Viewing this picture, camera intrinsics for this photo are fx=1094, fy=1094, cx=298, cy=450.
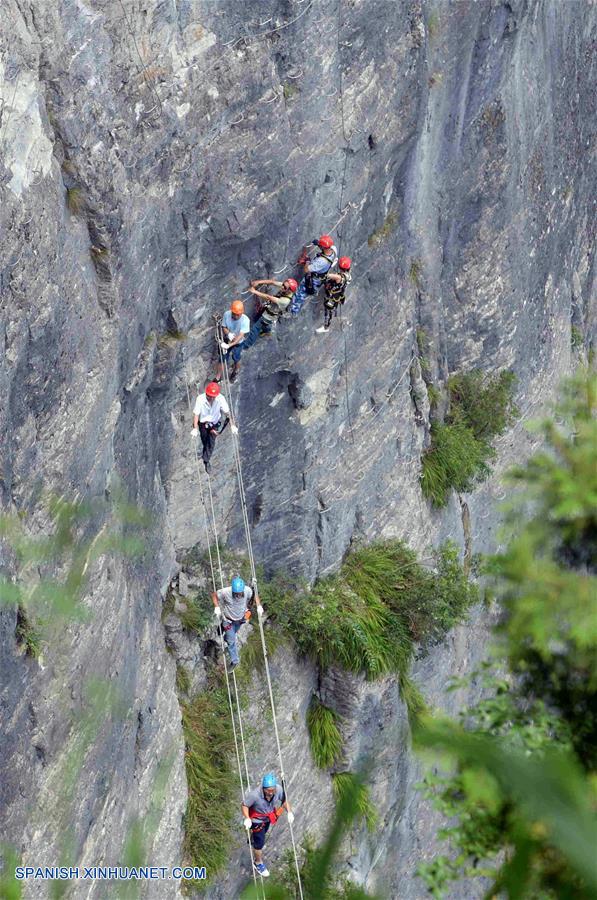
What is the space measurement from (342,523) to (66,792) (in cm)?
769

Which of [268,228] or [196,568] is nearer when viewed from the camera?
[268,228]

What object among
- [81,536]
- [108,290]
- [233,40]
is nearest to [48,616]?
[81,536]

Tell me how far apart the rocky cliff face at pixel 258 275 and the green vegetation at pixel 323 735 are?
0.27 m

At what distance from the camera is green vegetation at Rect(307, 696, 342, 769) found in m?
17.2

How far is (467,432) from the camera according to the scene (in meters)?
20.4

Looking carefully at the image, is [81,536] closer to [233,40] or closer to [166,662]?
[166,662]

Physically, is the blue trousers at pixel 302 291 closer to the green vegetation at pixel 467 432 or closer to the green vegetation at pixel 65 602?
the green vegetation at pixel 65 602

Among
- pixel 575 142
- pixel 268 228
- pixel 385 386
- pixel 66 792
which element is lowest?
pixel 66 792

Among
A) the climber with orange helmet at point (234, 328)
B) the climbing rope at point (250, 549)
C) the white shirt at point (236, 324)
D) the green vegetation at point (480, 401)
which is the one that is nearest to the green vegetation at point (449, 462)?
the green vegetation at point (480, 401)

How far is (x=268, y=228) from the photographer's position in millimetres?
13797

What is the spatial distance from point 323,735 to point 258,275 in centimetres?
752

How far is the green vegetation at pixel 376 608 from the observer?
54.7ft

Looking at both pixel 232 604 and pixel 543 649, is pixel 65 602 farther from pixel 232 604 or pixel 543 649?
pixel 543 649

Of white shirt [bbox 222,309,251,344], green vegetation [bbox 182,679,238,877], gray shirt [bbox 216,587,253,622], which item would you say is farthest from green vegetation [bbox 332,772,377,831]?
white shirt [bbox 222,309,251,344]
